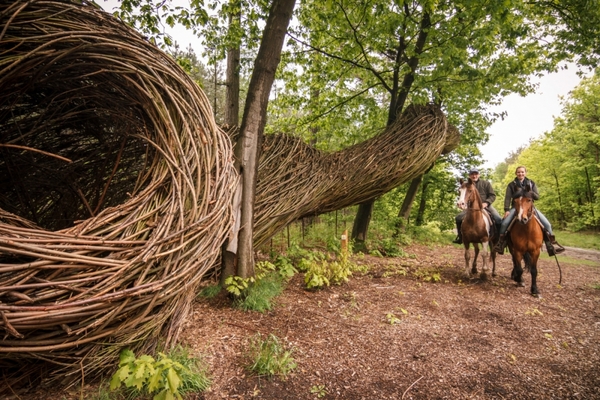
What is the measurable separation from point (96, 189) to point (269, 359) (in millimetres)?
2336

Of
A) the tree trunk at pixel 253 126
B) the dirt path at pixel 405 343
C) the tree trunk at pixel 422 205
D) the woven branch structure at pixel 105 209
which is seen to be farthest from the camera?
the tree trunk at pixel 422 205

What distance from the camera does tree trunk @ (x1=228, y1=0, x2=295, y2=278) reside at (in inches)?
114

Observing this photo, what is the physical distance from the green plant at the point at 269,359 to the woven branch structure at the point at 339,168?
1454 mm

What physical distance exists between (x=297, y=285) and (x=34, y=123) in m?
3.11

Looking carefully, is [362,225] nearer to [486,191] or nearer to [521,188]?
[486,191]

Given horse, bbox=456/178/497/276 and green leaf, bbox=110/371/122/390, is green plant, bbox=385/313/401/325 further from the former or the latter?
horse, bbox=456/178/497/276

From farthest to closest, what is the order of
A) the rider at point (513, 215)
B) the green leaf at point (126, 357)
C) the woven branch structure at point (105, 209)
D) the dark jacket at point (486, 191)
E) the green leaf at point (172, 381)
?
1. the dark jacket at point (486, 191)
2. the rider at point (513, 215)
3. the green leaf at point (126, 357)
4. the green leaf at point (172, 381)
5. the woven branch structure at point (105, 209)

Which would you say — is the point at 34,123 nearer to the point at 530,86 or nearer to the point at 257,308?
the point at 257,308

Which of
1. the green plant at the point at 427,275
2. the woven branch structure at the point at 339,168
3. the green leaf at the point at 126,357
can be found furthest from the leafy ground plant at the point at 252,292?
the green plant at the point at 427,275

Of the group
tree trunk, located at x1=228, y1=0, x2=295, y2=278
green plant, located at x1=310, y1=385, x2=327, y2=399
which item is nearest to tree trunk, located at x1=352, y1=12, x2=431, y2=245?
tree trunk, located at x1=228, y1=0, x2=295, y2=278

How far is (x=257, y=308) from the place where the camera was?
9.22 ft

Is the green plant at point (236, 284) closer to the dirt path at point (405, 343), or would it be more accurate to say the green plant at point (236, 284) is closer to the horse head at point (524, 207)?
the dirt path at point (405, 343)

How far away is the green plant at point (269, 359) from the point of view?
6.49 feet

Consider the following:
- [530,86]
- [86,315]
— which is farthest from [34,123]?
[530,86]
